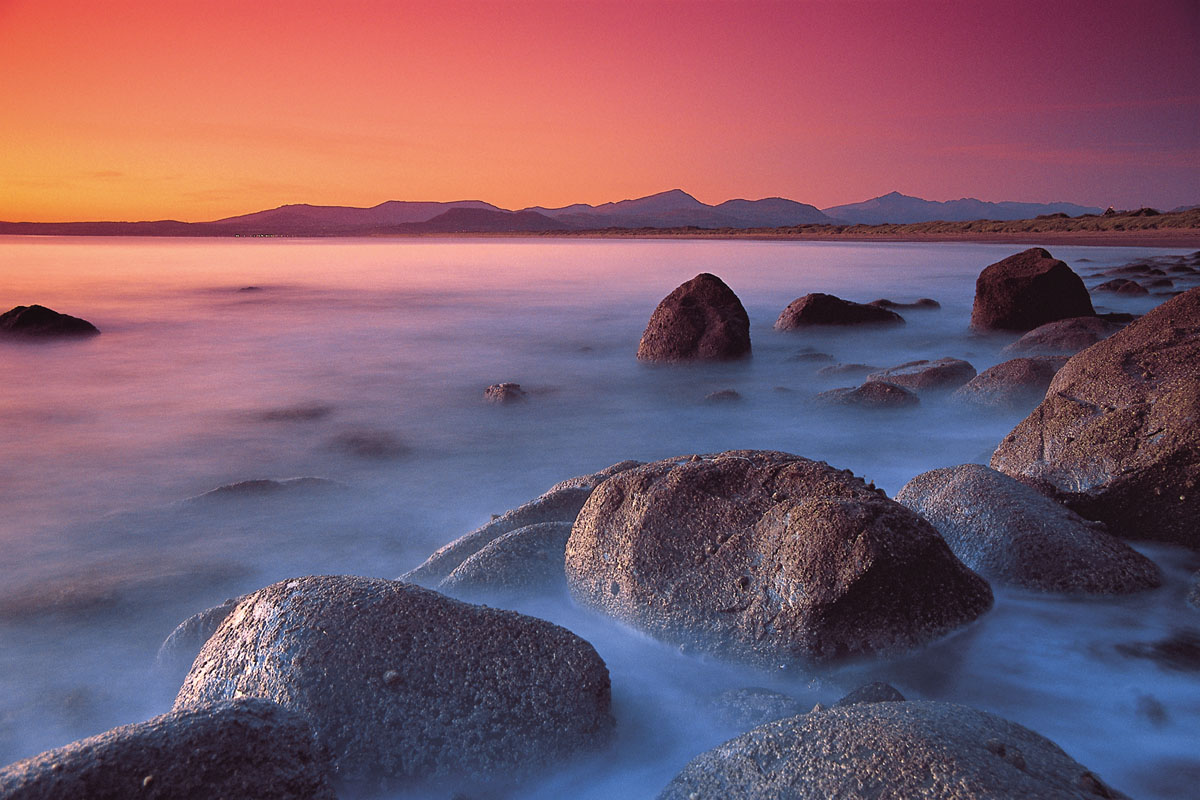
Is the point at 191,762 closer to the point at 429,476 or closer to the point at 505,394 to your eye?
the point at 429,476

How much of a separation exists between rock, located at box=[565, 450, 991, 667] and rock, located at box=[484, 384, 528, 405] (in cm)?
503

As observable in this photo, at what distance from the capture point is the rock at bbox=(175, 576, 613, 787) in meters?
2.09

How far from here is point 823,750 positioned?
1.78 m

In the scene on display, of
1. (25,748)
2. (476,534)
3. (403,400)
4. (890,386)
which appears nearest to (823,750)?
(476,534)

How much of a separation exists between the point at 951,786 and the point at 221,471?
18.5 feet

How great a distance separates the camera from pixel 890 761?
1685 mm

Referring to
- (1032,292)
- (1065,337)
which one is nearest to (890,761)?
(1065,337)

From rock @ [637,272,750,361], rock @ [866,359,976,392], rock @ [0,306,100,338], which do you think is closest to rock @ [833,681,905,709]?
rock @ [866,359,976,392]

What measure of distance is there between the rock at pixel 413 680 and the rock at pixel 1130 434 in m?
2.47

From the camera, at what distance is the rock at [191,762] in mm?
1579

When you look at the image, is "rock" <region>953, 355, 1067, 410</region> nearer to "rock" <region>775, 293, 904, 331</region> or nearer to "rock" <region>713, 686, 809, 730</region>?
"rock" <region>713, 686, 809, 730</region>

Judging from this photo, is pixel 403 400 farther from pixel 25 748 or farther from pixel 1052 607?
pixel 1052 607

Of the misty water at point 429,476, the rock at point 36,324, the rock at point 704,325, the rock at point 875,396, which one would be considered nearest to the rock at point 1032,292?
the misty water at point 429,476

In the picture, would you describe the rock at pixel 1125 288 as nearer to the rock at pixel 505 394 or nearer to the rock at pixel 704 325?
the rock at pixel 704 325
